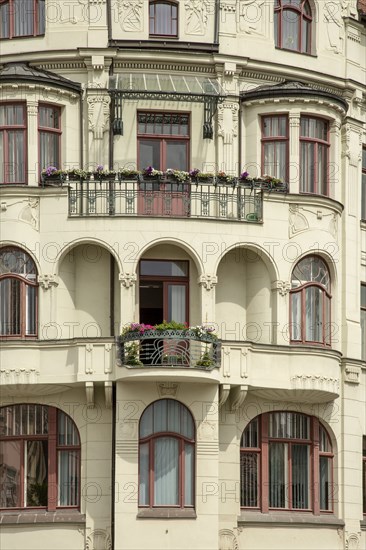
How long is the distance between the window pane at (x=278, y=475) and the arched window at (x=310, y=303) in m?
2.95

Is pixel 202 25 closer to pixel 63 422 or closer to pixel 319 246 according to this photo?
pixel 319 246

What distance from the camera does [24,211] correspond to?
52.2 metres

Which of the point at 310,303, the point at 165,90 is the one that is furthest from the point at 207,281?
the point at 165,90

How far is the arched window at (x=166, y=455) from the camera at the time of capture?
51.0 metres

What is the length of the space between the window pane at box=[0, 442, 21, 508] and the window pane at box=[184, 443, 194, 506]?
4.41 meters

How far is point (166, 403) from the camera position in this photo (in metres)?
51.5

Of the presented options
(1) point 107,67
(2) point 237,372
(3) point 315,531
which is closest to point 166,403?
(2) point 237,372

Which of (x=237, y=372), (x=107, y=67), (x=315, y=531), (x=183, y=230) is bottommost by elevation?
(x=315, y=531)

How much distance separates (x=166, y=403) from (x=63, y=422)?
2814mm

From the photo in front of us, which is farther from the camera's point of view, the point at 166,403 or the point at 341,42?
the point at 341,42

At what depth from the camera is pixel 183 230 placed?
51.9 m

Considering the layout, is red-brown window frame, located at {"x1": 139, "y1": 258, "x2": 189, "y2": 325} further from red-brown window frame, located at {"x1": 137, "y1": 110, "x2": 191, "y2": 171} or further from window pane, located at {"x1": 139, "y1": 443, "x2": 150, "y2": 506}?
window pane, located at {"x1": 139, "y1": 443, "x2": 150, "y2": 506}

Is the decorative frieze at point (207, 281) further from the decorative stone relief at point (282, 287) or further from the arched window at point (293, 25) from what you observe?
the arched window at point (293, 25)

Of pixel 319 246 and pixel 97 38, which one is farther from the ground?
pixel 97 38
